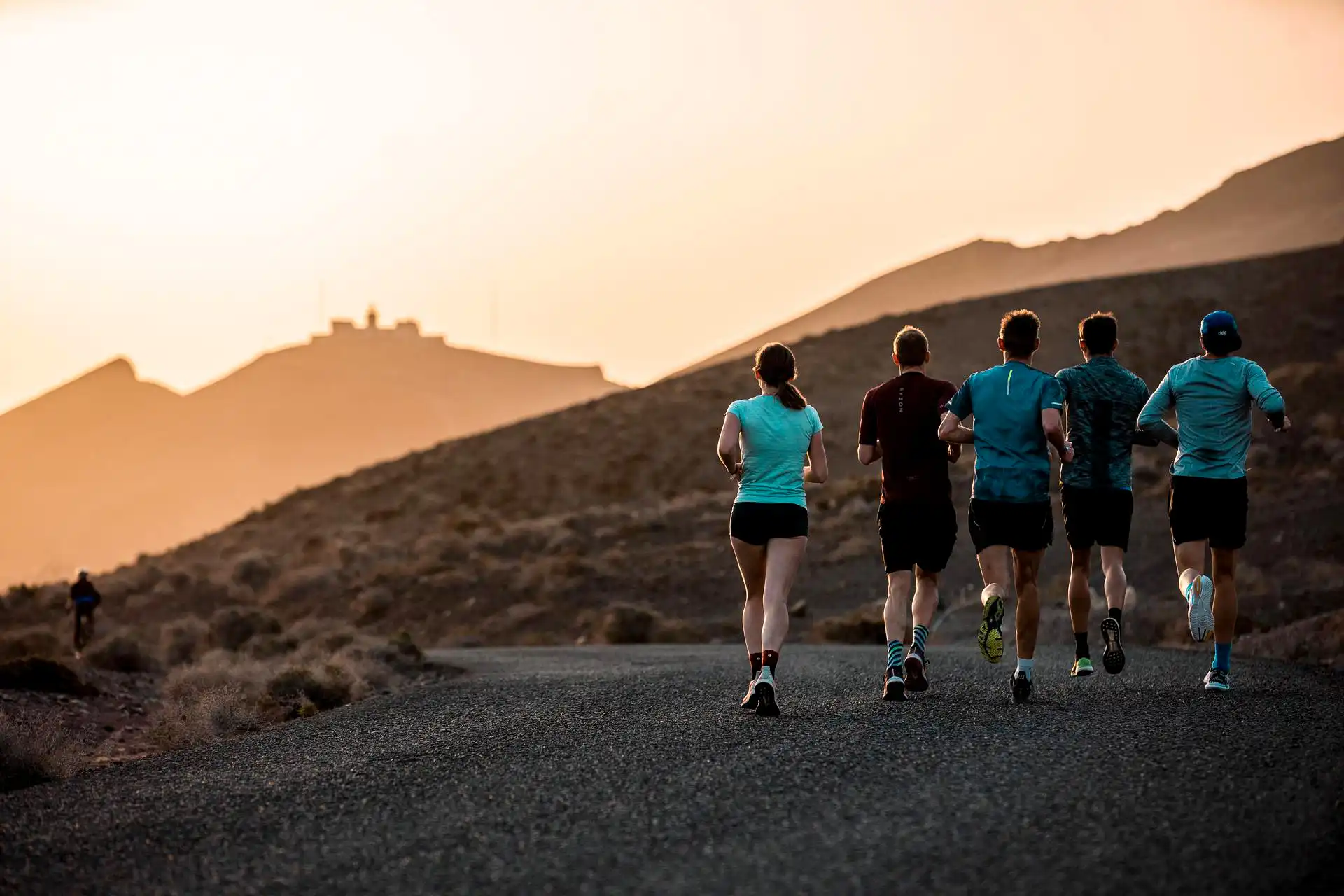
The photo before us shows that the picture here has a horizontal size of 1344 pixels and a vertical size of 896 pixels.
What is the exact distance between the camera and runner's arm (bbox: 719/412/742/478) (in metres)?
9.03

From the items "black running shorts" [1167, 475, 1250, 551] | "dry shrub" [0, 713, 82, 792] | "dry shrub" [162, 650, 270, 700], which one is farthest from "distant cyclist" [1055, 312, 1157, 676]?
"dry shrub" [162, 650, 270, 700]

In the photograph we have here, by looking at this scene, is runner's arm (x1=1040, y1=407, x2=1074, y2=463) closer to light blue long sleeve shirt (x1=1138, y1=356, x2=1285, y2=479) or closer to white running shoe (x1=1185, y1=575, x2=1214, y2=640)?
light blue long sleeve shirt (x1=1138, y1=356, x2=1285, y2=479)

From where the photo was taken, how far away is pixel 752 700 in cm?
905

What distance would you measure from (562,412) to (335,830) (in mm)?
57978

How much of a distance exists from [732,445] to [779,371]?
614 mm

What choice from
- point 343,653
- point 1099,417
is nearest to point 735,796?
point 1099,417

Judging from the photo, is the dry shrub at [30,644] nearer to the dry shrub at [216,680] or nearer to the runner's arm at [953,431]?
the dry shrub at [216,680]

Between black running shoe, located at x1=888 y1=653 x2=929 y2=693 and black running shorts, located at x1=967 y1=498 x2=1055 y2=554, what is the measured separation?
0.88 m

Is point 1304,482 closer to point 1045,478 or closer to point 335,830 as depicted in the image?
point 1045,478

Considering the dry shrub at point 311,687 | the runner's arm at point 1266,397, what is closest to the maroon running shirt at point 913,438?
the runner's arm at point 1266,397

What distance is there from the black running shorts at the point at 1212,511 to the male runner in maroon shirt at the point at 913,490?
4.95ft

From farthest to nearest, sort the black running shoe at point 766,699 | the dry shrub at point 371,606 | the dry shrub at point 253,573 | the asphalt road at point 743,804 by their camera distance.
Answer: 1. the dry shrub at point 253,573
2. the dry shrub at point 371,606
3. the black running shoe at point 766,699
4. the asphalt road at point 743,804

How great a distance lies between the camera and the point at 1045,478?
9.41 m

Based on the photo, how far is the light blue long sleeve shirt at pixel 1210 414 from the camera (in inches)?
385
